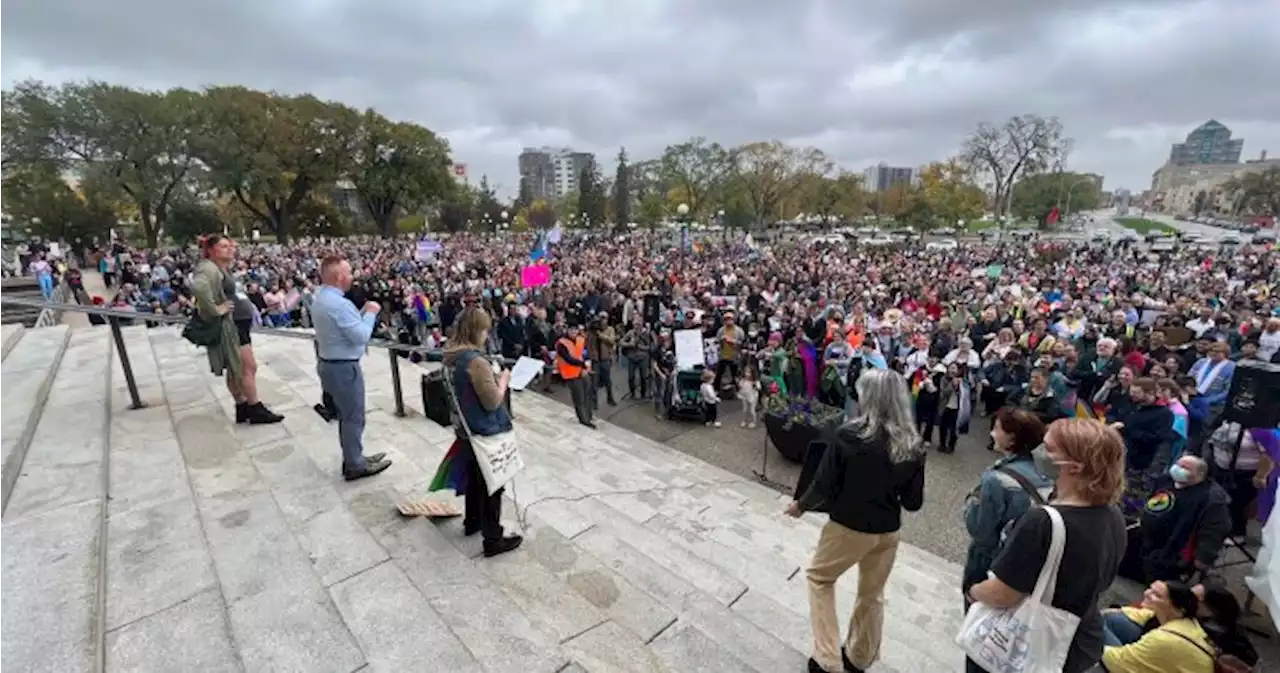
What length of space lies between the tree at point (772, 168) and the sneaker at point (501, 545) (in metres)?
52.1

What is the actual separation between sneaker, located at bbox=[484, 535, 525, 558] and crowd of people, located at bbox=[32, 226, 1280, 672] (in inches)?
66.9

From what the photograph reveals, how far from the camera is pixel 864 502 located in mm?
2354

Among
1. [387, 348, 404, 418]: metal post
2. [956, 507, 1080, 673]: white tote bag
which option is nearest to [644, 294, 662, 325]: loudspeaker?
[387, 348, 404, 418]: metal post

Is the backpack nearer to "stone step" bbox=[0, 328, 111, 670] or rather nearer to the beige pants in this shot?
the beige pants

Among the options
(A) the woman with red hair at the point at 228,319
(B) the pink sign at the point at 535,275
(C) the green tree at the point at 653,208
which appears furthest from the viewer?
(C) the green tree at the point at 653,208

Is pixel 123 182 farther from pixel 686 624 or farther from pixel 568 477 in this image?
pixel 686 624

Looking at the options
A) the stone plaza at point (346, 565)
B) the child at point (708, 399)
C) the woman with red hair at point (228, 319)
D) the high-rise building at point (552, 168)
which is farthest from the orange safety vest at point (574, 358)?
the high-rise building at point (552, 168)

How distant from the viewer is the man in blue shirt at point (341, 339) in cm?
344

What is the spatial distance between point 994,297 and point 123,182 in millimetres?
43442

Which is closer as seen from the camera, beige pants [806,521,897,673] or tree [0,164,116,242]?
beige pants [806,521,897,673]

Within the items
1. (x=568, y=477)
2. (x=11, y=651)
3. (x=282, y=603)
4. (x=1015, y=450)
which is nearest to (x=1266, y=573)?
(x=1015, y=450)

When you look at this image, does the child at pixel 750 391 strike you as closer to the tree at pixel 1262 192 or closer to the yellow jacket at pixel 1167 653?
the yellow jacket at pixel 1167 653

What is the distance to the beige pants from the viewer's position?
247 centimetres

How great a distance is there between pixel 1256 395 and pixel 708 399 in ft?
18.5
